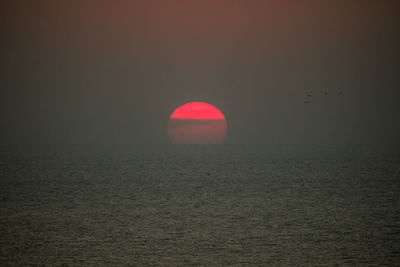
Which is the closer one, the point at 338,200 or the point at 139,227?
the point at 139,227

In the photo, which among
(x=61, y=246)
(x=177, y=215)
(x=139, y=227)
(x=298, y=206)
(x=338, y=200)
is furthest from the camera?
(x=338, y=200)

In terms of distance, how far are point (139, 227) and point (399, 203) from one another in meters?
7.13

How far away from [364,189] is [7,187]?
41.6ft

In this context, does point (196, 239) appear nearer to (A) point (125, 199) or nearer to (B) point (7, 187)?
(A) point (125, 199)

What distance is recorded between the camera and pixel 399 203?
1090 centimetres

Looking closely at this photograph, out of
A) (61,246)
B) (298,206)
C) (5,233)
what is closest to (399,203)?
(298,206)

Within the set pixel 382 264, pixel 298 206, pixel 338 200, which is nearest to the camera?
pixel 382 264

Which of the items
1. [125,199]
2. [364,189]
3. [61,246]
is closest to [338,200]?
[364,189]

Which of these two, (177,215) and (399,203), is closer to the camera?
(177,215)

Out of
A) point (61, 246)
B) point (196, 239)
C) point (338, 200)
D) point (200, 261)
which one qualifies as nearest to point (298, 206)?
point (338, 200)

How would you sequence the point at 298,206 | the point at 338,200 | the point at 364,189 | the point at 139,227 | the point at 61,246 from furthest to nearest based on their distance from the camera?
the point at 364,189 < the point at 338,200 < the point at 298,206 < the point at 139,227 < the point at 61,246

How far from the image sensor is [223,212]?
9438mm

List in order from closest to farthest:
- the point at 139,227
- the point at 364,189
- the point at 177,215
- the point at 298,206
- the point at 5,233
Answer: the point at 5,233 < the point at 139,227 < the point at 177,215 < the point at 298,206 < the point at 364,189

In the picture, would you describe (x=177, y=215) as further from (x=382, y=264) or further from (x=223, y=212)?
(x=382, y=264)
